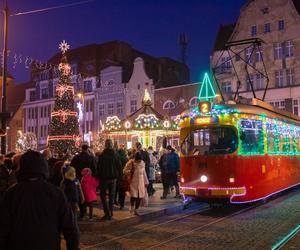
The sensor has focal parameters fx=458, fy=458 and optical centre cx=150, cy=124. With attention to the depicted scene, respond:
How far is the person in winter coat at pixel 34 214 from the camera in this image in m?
3.66

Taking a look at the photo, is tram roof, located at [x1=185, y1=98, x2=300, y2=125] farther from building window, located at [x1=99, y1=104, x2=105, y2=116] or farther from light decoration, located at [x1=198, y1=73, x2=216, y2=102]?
building window, located at [x1=99, y1=104, x2=105, y2=116]

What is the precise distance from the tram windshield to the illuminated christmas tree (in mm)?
13132

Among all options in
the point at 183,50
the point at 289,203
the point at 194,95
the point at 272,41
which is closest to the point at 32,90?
the point at 183,50

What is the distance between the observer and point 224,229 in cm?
1048

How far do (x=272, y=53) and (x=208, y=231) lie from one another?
35249mm

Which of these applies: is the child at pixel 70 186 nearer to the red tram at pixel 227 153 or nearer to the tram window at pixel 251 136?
the red tram at pixel 227 153

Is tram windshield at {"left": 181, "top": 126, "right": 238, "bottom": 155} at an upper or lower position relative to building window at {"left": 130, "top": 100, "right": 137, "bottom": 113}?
lower

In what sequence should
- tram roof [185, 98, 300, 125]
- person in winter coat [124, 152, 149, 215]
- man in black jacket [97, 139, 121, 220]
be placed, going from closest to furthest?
man in black jacket [97, 139, 121, 220], person in winter coat [124, 152, 149, 215], tram roof [185, 98, 300, 125]

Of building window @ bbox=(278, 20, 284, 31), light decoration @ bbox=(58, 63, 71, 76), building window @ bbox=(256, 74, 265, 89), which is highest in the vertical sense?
building window @ bbox=(278, 20, 284, 31)

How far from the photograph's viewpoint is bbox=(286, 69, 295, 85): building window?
41.1 m

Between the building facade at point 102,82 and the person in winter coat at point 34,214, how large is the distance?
4101 centimetres

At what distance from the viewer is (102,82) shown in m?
51.8

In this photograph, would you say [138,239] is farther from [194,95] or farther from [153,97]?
[153,97]

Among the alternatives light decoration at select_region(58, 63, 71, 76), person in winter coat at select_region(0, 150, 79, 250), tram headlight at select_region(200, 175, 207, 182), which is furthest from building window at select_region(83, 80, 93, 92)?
person in winter coat at select_region(0, 150, 79, 250)
